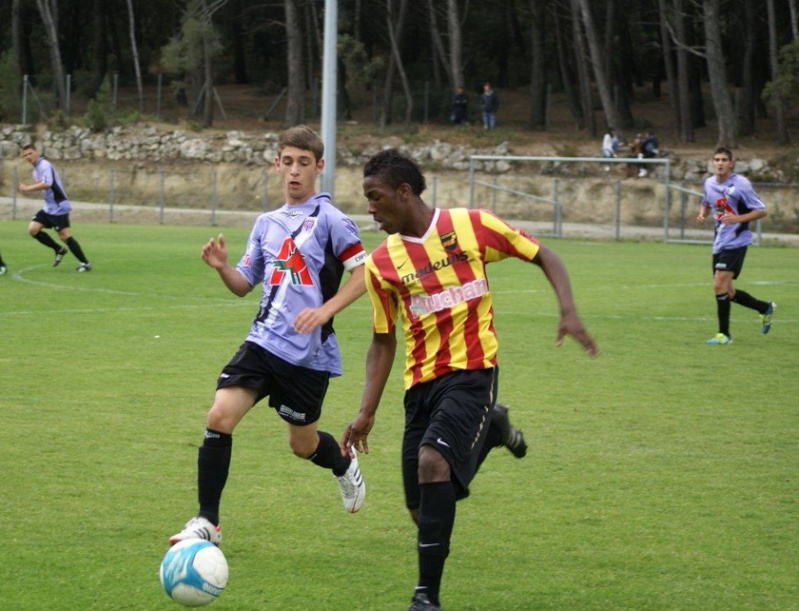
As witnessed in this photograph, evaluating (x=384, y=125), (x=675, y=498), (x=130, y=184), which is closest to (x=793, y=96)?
(x=384, y=125)

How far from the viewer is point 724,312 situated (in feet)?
42.1

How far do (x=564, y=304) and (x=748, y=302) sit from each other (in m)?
9.06

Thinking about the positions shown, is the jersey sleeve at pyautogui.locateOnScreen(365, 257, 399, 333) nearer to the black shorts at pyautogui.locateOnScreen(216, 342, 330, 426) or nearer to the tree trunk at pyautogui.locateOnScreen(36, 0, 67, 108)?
the black shorts at pyautogui.locateOnScreen(216, 342, 330, 426)

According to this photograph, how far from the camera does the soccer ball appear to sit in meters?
4.59

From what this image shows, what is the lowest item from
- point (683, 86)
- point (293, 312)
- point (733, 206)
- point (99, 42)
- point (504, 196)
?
point (504, 196)

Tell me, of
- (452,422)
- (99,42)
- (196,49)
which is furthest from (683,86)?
(452,422)

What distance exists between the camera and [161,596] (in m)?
4.88

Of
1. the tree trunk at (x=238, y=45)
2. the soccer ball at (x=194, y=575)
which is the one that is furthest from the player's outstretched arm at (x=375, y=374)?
the tree trunk at (x=238, y=45)

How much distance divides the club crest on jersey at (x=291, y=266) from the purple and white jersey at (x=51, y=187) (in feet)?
45.4

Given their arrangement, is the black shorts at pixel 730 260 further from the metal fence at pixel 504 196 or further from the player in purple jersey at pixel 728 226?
the metal fence at pixel 504 196

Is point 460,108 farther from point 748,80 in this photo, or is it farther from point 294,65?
point 748,80

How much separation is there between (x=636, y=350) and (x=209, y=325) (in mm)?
4863

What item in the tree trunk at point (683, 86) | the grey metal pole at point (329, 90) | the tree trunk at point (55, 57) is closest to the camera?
the grey metal pole at point (329, 90)

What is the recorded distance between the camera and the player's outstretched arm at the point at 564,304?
15.5ft
